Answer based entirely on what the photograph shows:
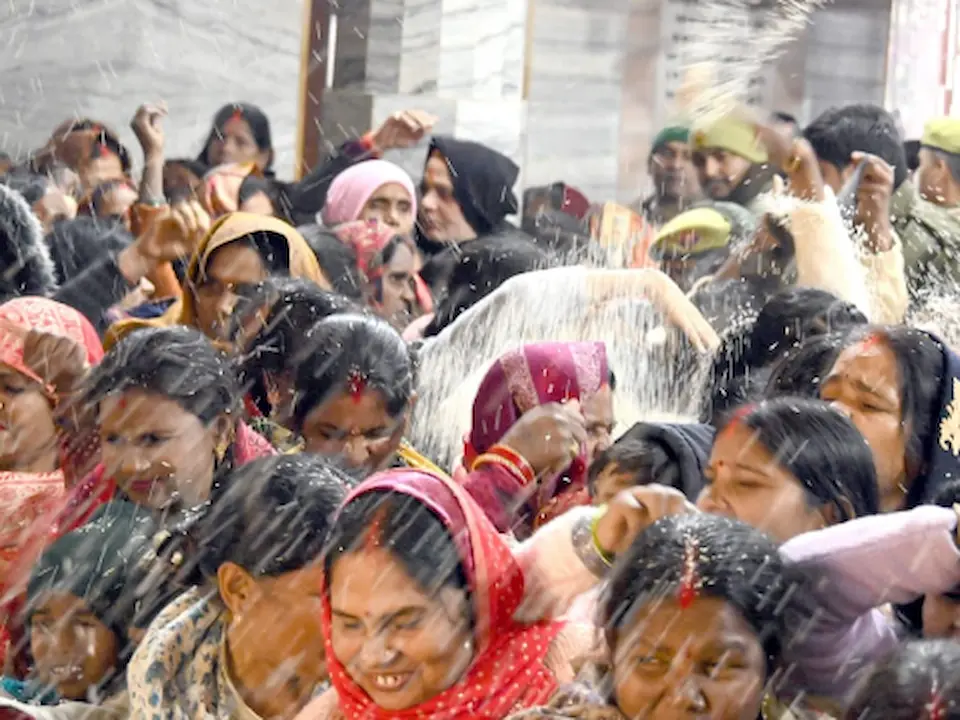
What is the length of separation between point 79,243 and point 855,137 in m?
2.84

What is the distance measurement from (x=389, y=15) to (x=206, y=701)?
6214 mm

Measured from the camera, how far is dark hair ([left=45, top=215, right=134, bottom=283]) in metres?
7.38

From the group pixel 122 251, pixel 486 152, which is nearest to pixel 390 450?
pixel 122 251

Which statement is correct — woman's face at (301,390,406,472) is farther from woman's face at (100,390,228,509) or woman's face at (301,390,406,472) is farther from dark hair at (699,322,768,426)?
dark hair at (699,322,768,426)

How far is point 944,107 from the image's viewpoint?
8.72 metres

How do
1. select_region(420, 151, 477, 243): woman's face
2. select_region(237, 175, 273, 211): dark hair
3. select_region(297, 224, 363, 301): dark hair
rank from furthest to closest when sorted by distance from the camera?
select_region(237, 175, 273, 211): dark hair → select_region(420, 151, 477, 243): woman's face → select_region(297, 224, 363, 301): dark hair

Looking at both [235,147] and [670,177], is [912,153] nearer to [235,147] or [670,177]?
[670,177]

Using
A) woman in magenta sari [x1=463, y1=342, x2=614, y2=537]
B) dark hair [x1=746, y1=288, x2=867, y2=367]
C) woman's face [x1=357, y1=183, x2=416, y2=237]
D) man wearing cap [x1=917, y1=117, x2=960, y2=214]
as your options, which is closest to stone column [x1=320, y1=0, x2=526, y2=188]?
woman's face [x1=357, y1=183, x2=416, y2=237]

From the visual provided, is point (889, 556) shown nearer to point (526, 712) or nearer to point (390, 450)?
point (526, 712)

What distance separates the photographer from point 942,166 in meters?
6.54

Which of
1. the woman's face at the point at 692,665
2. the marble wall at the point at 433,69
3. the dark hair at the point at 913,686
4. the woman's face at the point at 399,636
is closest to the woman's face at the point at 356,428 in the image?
the woman's face at the point at 399,636

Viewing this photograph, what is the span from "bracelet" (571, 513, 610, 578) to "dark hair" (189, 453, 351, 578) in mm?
481

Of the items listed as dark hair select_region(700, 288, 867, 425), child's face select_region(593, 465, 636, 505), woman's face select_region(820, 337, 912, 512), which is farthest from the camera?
dark hair select_region(700, 288, 867, 425)

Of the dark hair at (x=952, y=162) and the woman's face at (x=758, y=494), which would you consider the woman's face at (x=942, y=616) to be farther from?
the dark hair at (x=952, y=162)
